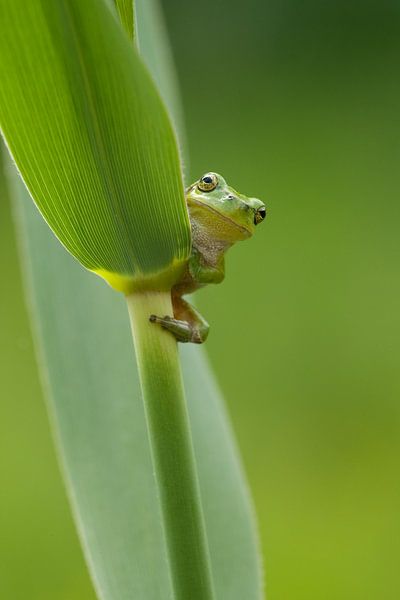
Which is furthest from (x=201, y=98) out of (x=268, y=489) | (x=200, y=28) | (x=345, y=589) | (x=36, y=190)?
(x=36, y=190)

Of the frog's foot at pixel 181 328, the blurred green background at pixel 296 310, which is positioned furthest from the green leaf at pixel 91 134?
the blurred green background at pixel 296 310

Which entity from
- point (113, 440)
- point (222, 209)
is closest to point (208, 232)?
point (222, 209)

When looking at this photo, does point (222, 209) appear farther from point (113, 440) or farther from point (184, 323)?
point (113, 440)

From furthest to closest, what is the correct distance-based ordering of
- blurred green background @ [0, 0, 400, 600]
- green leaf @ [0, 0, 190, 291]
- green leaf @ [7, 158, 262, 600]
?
blurred green background @ [0, 0, 400, 600] < green leaf @ [7, 158, 262, 600] < green leaf @ [0, 0, 190, 291]

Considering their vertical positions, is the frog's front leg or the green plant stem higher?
the frog's front leg

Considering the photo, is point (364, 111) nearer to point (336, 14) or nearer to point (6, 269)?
point (336, 14)

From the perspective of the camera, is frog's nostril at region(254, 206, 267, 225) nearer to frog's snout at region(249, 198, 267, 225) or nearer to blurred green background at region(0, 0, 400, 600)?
frog's snout at region(249, 198, 267, 225)

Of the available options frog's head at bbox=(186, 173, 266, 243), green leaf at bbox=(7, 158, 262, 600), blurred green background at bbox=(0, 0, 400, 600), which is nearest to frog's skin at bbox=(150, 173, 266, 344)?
frog's head at bbox=(186, 173, 266, 243)
